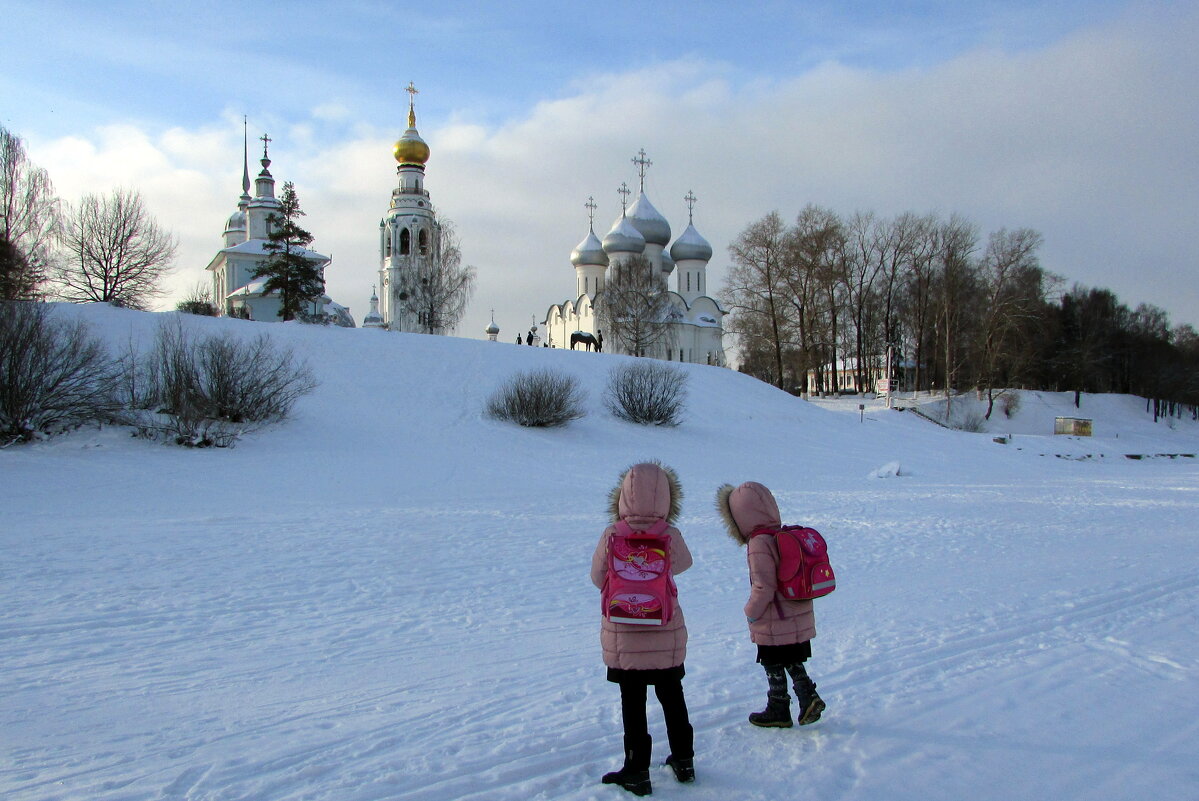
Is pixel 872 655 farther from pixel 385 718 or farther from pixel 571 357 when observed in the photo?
pixel 571 357

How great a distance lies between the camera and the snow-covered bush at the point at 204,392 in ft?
49.8

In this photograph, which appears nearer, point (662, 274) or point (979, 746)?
point (979, 746)

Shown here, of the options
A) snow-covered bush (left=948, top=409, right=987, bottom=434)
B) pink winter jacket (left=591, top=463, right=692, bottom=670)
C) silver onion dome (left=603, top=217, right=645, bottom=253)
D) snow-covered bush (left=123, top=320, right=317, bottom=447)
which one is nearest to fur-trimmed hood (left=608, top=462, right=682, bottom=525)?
pink winter jacket (left=591, top=463, right=692, bottom=670)

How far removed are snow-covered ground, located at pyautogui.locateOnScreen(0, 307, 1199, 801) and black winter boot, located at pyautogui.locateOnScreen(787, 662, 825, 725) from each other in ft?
0.20

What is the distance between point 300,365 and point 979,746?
68.9 ft

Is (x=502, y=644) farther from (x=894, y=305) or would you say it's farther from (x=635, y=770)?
(x=894, y=305)

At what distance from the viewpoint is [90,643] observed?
16.3 feet

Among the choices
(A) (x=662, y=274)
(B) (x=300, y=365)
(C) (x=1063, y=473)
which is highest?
(A) (x=662, y=274)

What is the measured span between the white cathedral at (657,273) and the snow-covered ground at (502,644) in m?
36.5

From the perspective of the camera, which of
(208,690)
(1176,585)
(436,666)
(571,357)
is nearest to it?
(208,690)

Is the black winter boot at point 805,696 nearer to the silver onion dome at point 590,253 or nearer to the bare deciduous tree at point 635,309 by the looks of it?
the bare deciduous tree at point 635,309

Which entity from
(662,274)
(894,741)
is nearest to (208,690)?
(894,741)

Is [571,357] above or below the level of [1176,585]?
above

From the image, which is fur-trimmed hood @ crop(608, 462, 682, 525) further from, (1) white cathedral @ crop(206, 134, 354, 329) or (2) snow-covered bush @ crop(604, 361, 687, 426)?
(1) white cathedral @ crop(206, 134, 354, 329)
